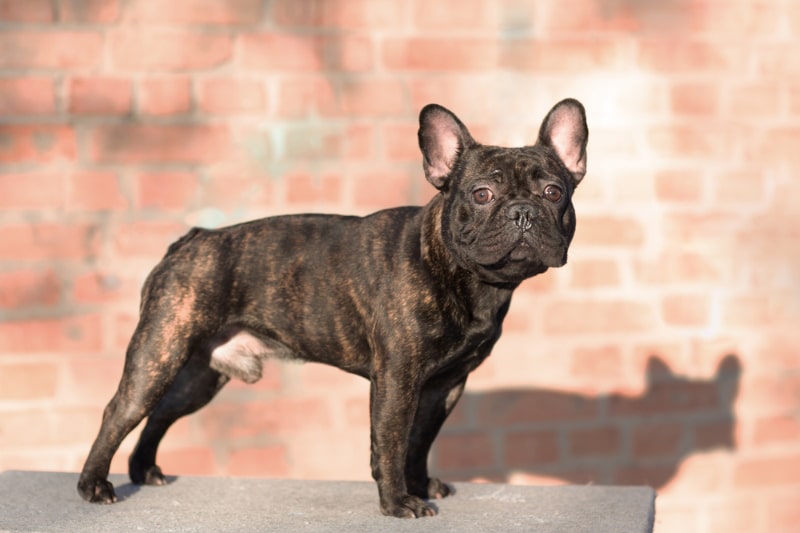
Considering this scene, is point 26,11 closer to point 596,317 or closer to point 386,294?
point 386,294

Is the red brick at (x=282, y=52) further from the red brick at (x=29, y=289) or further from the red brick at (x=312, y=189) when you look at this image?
the red brick at (x=29, y=289)

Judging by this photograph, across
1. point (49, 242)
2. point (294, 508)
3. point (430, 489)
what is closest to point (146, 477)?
point (294, 508)

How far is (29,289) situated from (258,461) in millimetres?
1613

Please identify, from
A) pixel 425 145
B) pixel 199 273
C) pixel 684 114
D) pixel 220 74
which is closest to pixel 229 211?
pixel 220 74

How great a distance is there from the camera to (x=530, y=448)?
279 inches

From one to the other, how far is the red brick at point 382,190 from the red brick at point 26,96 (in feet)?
5.85

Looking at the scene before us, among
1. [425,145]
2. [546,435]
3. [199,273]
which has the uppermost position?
[425,145]

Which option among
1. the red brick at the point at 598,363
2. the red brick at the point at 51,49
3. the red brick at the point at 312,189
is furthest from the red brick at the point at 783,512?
the red brick at the point at 51,49

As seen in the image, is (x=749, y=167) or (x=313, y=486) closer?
(x=313, y=486)

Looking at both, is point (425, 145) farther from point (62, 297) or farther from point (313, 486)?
point (62, 297)

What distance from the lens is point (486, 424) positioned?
276 inches

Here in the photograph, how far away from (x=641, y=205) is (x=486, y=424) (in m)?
1.62

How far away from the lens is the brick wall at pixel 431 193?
660cm

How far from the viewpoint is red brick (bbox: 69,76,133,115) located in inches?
260
